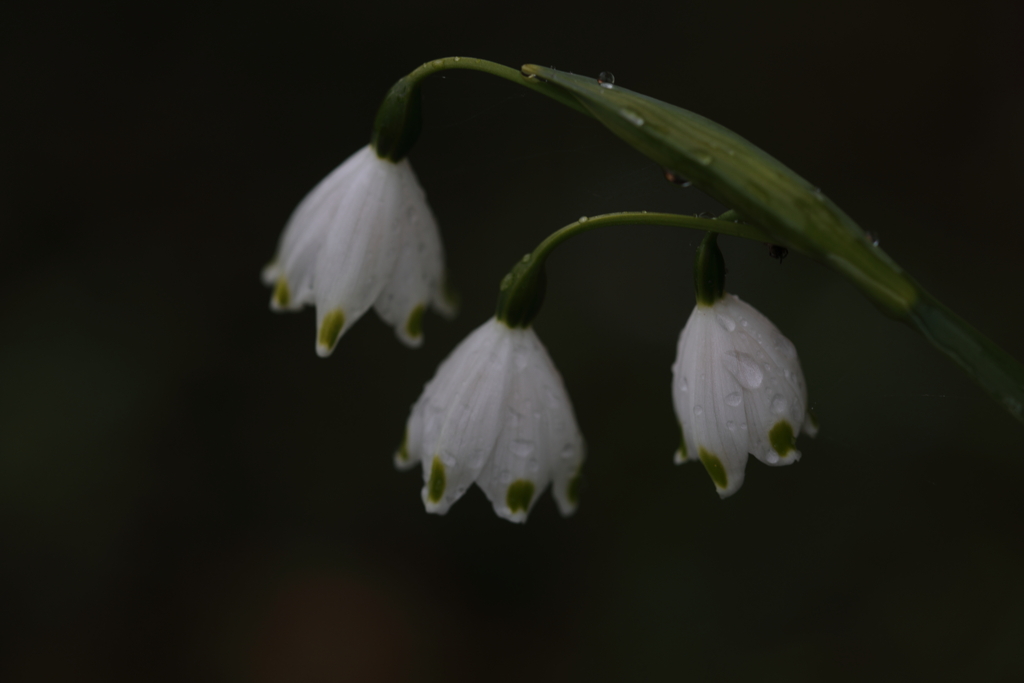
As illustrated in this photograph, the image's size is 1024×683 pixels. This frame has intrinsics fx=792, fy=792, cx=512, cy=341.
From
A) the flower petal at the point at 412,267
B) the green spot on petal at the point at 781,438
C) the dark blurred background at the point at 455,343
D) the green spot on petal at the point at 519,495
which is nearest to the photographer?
the green spot on petal at the point at 781,438

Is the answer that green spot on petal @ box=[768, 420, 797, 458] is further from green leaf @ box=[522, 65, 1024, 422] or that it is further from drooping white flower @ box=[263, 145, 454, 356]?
drooping white flower @ box=[263, 145, 454, 356]

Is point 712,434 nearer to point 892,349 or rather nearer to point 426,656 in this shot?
point 892,349

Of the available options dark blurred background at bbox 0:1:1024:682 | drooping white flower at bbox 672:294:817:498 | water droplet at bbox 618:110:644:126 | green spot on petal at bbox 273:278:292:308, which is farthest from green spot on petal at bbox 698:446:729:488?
dark blurred background at bbox 0:1:1024:682

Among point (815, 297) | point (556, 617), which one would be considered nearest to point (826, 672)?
A: point (556, 617)

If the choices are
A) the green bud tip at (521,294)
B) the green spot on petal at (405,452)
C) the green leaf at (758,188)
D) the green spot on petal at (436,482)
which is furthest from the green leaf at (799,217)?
the green spot on petal at (405,452)

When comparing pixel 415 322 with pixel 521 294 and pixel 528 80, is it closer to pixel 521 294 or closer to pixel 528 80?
pixel 521 294

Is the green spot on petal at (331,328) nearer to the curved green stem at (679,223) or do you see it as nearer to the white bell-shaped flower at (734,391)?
the curved green stem at (679,223)
